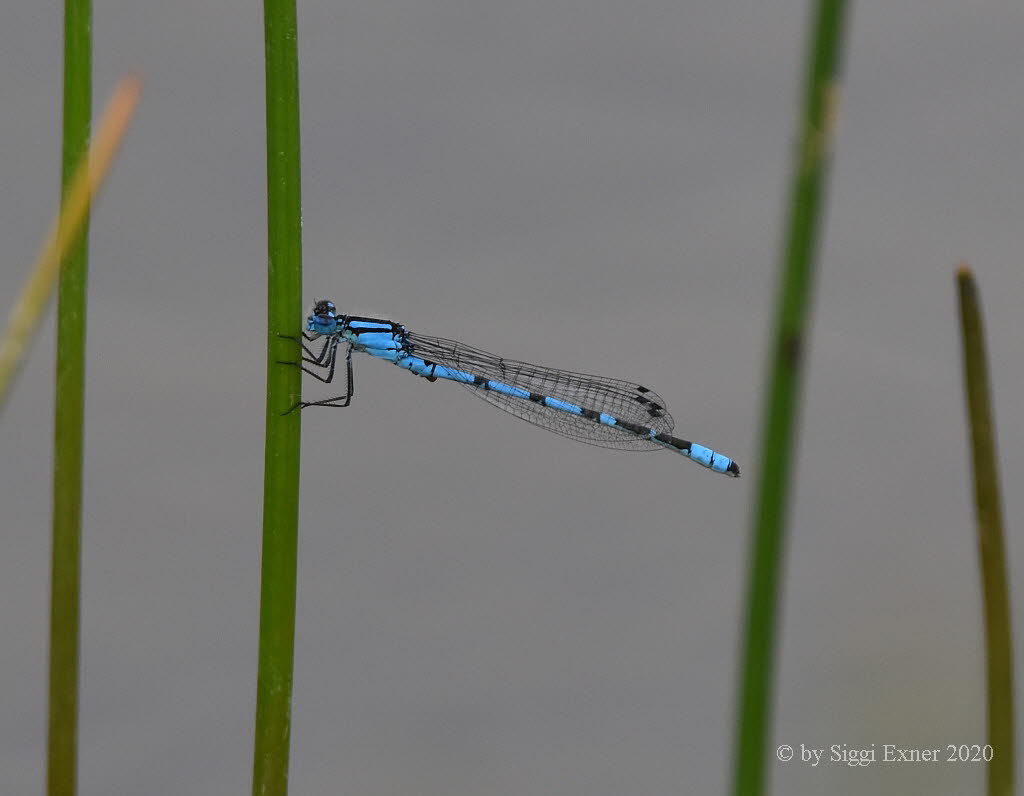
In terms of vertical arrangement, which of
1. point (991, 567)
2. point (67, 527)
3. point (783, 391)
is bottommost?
point (67, 527)

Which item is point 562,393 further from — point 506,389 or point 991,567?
point 991,567

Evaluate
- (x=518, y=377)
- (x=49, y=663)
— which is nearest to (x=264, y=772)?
(x=49, y=663)

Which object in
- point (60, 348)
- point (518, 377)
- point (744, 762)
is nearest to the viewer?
point (744, 762)

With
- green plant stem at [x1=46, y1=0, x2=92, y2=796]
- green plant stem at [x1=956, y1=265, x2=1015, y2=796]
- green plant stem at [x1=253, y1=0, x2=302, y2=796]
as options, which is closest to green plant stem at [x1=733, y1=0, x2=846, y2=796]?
green plant stem at [x1=956, y1=265, x2=1015, y2=796]

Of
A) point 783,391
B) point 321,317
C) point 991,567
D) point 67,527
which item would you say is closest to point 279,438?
point 67,527

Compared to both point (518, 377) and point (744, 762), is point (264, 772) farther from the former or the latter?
point (518, 377)

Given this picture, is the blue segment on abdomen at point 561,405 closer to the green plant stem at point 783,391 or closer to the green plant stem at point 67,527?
the green plant stem at point 67,527
